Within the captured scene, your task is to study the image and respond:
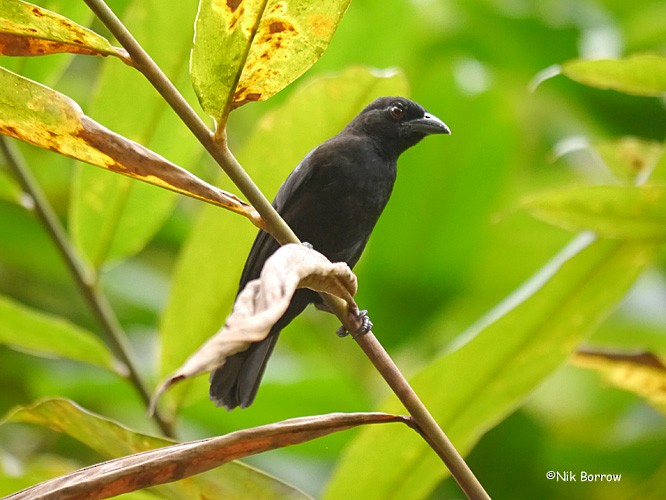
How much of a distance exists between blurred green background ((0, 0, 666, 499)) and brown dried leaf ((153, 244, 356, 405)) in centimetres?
77

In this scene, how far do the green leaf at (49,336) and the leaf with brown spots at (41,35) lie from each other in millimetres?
854

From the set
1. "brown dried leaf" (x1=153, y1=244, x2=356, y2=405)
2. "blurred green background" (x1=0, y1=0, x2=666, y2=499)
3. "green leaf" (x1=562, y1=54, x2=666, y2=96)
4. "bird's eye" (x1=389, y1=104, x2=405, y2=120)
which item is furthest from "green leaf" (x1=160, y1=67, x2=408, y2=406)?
"brown dried leaf" (x1=153, y1=244, x2=356, y2=405)

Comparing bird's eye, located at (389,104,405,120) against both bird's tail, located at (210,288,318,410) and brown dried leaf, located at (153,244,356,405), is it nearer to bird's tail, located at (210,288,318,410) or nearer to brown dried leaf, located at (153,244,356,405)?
bird's tail, located at (210,288,318,410)

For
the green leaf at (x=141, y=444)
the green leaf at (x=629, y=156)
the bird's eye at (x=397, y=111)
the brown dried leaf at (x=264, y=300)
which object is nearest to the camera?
the brown dried leaf at (x=264, y=300)

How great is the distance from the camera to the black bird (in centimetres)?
179

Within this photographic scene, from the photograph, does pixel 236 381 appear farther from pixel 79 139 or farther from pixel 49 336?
pixel 79 139

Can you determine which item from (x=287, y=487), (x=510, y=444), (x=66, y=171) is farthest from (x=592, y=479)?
(x=66, y=171)

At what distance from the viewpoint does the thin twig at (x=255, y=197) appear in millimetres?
979

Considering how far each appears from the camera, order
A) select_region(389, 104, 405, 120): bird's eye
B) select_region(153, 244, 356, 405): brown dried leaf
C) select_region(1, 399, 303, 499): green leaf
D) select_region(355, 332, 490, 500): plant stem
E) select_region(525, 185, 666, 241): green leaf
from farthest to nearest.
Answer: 1. select_region(389, 104, 405, 120): bird's eye
2. select_region(525, 185, 666, 241): green leaf
3. select_region(1, 399, 303, 499): green leaf
4. select_region(355, 332, 490, 500): plant stem
5. select_region(153, 244, 356, 405): brown dried leaf

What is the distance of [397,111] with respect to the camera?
73.9 inches

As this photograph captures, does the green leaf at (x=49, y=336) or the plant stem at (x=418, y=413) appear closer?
the plant stem at (x=418, y=413)

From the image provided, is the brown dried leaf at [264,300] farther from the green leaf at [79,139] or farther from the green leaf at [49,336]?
the green leaf at [49,336]

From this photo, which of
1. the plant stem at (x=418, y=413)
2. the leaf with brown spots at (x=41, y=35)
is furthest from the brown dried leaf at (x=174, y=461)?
the leaf with brown spots at (x=41, y=35)

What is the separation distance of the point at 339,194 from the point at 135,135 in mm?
421
